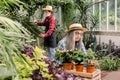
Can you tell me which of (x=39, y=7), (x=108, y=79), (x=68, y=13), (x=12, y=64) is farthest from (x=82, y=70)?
(x=68, y=13)

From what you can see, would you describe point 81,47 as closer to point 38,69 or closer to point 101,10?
point 38,69

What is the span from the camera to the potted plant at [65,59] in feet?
9.81

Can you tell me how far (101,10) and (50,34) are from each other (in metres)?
4.70

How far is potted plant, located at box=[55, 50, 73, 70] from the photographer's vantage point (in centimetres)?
299

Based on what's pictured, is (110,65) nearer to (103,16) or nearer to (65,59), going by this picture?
(103,16)

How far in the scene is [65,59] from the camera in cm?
308

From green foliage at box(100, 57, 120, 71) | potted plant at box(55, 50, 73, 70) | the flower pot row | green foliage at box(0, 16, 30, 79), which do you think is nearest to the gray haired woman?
potted plant at box(55, 50, 73, 70)

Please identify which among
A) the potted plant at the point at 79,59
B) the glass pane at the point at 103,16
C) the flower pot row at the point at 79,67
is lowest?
the flower pot row at the point at 79,67

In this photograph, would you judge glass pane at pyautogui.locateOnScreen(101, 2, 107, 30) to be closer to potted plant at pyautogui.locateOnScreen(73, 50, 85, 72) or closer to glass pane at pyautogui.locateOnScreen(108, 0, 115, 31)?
glass pane at pyautogui.locateOnScreen(108, 0, 115, 31)

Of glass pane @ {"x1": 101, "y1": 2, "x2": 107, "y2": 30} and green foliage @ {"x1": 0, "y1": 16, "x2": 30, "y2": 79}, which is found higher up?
glass pane @ {"x1": 101, "y1": 2, "x2": 107, "y2": 30}

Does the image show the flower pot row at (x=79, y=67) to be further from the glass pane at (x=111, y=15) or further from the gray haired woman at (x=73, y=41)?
the glass pane at (x=111, y=15)

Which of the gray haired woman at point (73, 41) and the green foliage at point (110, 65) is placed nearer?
the gray haired woman at point (73, 41)

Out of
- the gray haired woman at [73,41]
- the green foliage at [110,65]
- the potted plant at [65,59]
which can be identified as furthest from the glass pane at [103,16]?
the potted plant at [65,59]

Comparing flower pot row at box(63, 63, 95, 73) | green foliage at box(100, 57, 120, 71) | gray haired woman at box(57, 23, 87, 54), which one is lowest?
green foliage at box(100, 57, 120, 71)
